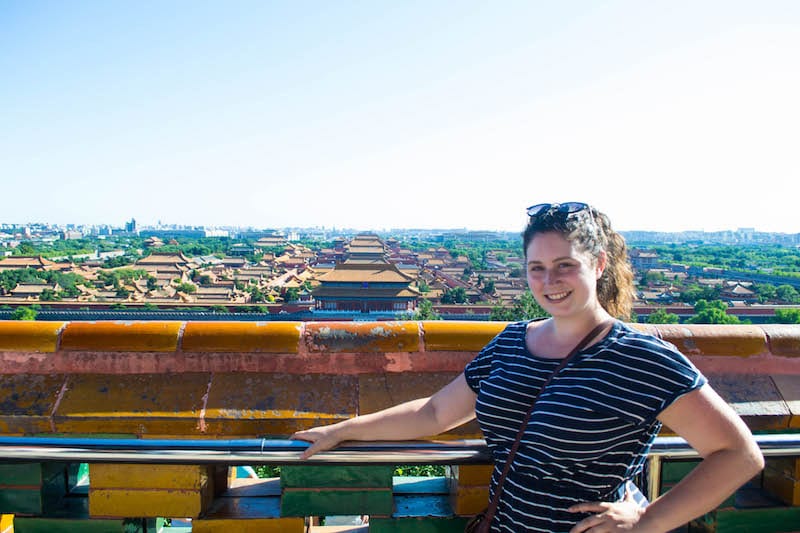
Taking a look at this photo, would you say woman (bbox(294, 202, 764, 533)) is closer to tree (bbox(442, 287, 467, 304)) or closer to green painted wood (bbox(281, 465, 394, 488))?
green painted wood (bbox(281, 465, 394, 488))

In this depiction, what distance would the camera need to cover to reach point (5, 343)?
1.55m

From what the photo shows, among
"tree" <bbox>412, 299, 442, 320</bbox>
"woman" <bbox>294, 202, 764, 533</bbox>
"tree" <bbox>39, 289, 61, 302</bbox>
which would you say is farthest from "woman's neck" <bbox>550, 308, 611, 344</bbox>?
"tree" <bbox>39, 289, 61, 302</bbox>

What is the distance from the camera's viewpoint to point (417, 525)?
1.27m

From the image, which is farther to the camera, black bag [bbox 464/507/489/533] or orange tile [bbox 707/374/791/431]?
orange tile [bbox 707/374/791/431]

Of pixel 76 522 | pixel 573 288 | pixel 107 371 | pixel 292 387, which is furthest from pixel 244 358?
pixel 573 288

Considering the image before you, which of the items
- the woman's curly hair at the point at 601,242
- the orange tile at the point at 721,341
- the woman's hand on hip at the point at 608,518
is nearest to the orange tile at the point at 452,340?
the woman's curly hair at the point at 601,242

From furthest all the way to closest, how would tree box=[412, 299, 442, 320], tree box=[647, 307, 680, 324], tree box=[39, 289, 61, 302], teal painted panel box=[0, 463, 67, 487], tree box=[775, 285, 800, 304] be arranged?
tree box=[775, 285, 800, 304] < tree box=[39, 289, 61, 302] < tree box=[647, 307, 680, 324] < tree box=[412, 299, 442, 320] < teal painted panel box=[0, 463, 67, 487]

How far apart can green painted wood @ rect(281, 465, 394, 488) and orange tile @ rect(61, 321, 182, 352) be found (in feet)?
1.85

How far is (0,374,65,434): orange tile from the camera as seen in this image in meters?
1.37

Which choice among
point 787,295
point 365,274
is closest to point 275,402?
point 365,274

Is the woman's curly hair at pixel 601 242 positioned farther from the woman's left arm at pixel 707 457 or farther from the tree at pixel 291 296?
the tree at pixel 291 296

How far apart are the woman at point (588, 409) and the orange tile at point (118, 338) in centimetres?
63

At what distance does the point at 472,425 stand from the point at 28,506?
990 millimetres

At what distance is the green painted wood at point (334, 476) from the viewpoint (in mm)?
1207
